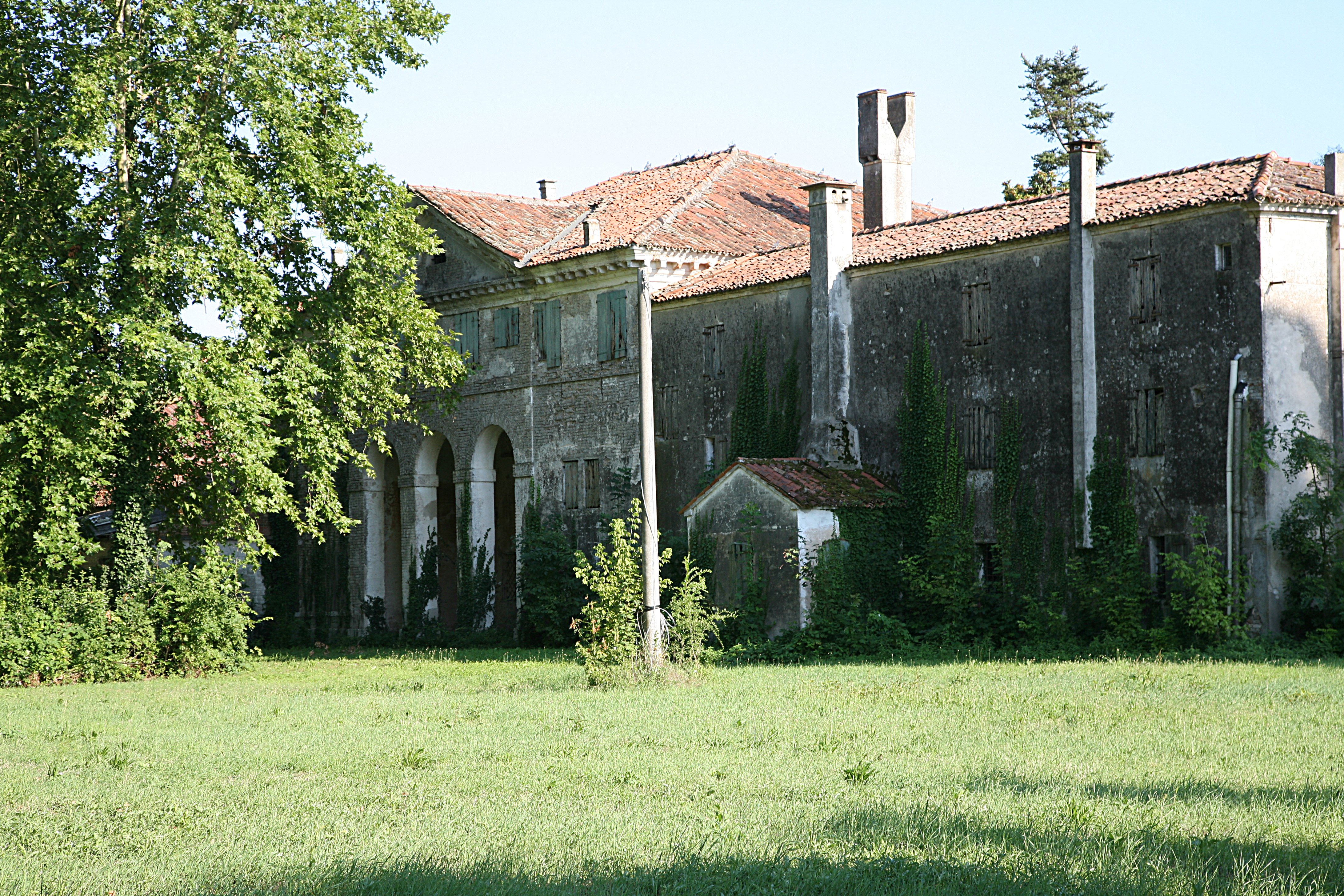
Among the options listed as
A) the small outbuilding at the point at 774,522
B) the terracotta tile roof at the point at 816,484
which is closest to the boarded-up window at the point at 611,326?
the terracotta tile roof at the point at 816,484

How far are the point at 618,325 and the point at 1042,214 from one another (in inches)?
378

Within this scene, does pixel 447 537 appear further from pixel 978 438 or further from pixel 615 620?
pixel 615 620

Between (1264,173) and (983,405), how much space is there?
5.96 metres

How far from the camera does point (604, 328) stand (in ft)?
102

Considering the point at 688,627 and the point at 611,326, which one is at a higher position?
the point at 611,326

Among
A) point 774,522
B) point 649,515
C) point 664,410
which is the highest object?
point 664,410

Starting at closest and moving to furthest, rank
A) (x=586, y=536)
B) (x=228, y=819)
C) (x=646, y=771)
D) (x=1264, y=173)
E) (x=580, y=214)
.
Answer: (x=228, y=819) → (x=646, y=771) → (x=1264, y=173) → (x=586, y=536) → (x=580, y=214)

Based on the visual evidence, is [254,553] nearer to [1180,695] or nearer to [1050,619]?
[1050,619]


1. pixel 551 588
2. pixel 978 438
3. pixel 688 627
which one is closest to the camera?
pixel 688 627

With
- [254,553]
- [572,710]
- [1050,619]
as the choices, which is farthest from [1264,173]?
[254,553]

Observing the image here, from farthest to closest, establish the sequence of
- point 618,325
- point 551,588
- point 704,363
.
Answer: point 618,325 < point 551,588 < point 704,363

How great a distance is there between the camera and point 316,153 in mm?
24531

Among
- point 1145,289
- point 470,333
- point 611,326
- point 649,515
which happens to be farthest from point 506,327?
point 1145,289

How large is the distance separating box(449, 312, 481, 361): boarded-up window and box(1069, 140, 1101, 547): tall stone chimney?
1546 cm
